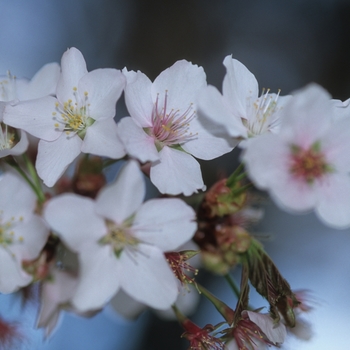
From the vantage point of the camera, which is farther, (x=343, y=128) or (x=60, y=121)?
(x=60, y=121)

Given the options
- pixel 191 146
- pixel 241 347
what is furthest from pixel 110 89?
pixel 241 347

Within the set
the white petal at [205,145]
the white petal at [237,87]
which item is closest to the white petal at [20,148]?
the white petal at [205,145]

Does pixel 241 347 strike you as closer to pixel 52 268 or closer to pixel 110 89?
pixel 52 268

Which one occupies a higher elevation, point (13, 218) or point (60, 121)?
point (60, 121)

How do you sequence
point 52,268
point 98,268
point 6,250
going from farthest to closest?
1. point 52,268
2. point 6,250
3. point 98,268

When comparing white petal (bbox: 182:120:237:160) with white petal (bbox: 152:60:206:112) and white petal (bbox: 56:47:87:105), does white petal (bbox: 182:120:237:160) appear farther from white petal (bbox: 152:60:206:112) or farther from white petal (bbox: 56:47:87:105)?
white petal (bbox: 56:47:87:105)

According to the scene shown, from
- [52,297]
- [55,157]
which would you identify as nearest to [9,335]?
[52,297]

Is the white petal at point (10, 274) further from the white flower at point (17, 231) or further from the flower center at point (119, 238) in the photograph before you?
the flower center at point (119, 238)
